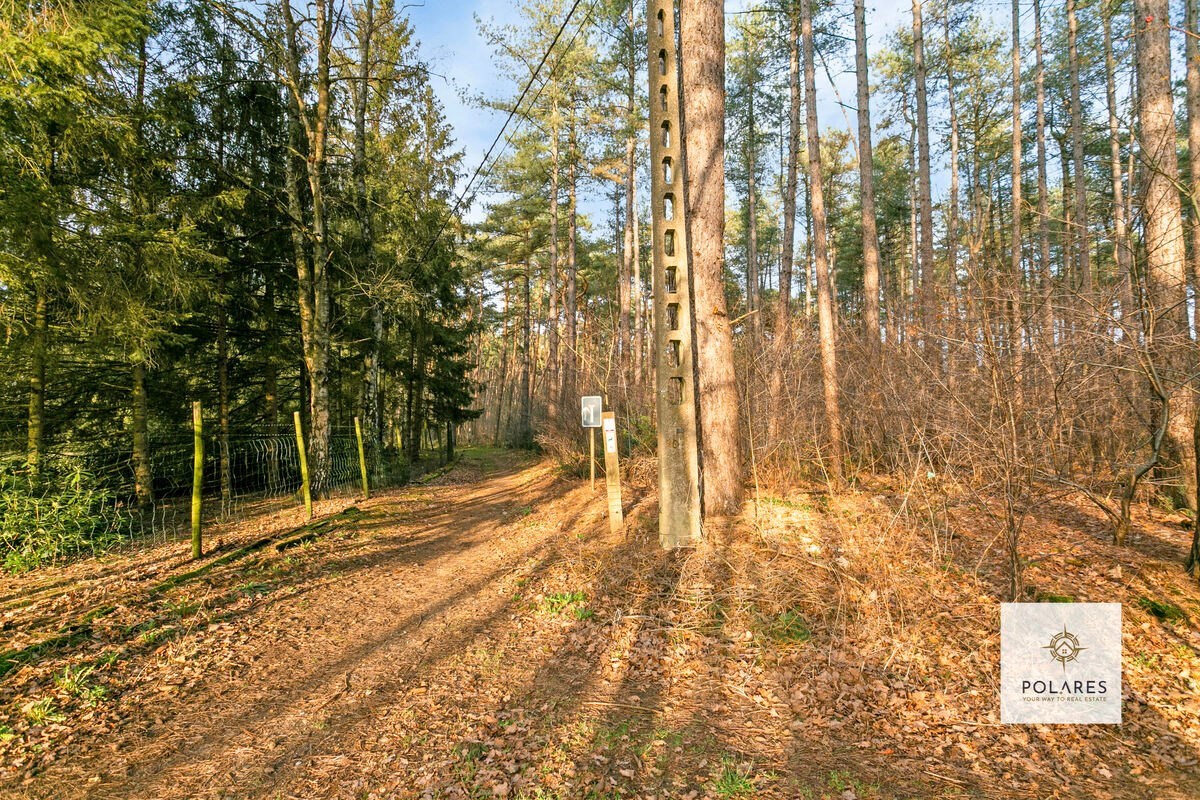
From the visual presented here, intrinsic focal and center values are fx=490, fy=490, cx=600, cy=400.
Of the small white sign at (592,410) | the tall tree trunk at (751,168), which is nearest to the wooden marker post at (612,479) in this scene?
the small white sign at (592,410)

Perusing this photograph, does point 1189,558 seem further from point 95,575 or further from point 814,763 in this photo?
point 95,575

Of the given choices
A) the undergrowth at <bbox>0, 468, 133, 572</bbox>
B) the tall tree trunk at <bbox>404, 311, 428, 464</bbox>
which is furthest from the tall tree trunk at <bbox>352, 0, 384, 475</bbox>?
the undergrowth at <bbox>0, 468, 133, 572</bbox>

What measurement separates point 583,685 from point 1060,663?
3.43m

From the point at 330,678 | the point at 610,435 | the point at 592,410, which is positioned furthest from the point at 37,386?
the point at 610,435

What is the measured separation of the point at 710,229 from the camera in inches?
235

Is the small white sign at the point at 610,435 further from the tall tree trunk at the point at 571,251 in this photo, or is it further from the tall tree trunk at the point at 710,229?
the tall tree trunk at the point at 571,251

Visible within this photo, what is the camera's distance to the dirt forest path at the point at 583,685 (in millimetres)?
2818

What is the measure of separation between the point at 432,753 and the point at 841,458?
774 cm

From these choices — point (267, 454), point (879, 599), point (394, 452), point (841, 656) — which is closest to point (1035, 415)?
point (879, 599)

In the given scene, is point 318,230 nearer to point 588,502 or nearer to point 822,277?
point 588,502

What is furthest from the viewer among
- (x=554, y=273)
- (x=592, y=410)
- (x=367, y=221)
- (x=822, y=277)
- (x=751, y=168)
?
(x=751, y=168)

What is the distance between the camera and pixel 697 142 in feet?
19.7

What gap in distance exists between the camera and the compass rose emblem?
3.50m

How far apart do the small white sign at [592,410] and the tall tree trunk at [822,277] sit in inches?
148
